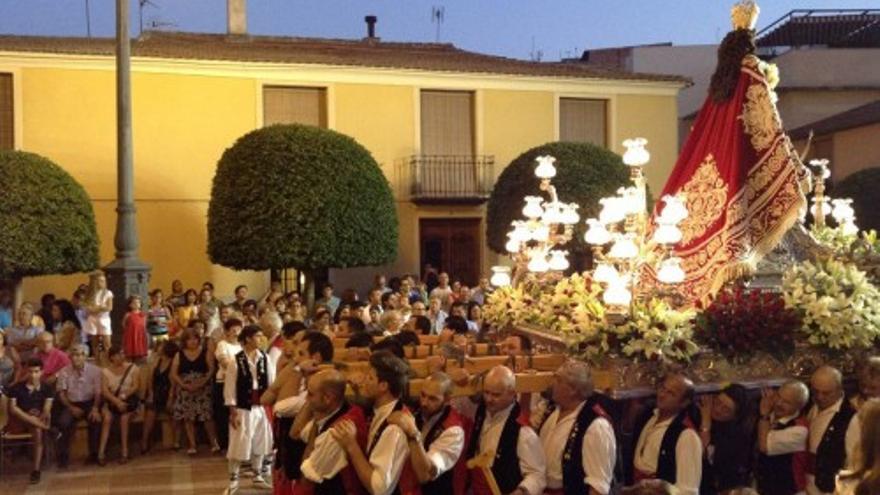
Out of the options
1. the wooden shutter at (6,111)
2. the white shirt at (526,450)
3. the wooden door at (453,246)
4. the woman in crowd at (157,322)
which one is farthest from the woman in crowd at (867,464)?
the wooden door at (453,246)

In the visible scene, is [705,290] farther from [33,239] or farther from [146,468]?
[33,239]

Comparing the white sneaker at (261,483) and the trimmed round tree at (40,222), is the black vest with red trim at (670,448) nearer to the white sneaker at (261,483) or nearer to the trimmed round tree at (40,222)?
the white sneaker at (261,483)

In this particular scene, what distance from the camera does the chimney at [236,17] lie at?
88.1ft

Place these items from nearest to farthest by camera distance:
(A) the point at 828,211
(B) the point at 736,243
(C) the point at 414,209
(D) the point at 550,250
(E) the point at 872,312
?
(E) the point at 872,312 → (B) the point at 736,243 → (D) the point at 550,250 → (A) the point at 828,211 → (C) the point at 414,209

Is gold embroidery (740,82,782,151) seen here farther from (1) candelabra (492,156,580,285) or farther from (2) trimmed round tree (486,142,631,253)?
(2) trimmed round tree (486,142,631,253)

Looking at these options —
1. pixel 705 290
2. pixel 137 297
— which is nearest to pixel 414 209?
pixel 137 297

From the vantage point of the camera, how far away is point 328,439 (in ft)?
19.4

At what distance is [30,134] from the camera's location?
21.3 m

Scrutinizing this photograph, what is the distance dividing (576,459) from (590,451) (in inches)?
3.8

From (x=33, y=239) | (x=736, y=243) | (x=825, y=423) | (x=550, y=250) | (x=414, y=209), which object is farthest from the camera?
(x=414, y=209)

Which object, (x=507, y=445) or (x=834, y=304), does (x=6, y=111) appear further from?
(x=507, y=445)

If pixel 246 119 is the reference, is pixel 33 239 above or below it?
below

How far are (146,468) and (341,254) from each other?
943cm

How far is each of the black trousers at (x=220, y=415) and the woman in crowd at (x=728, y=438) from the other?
5.90 m
